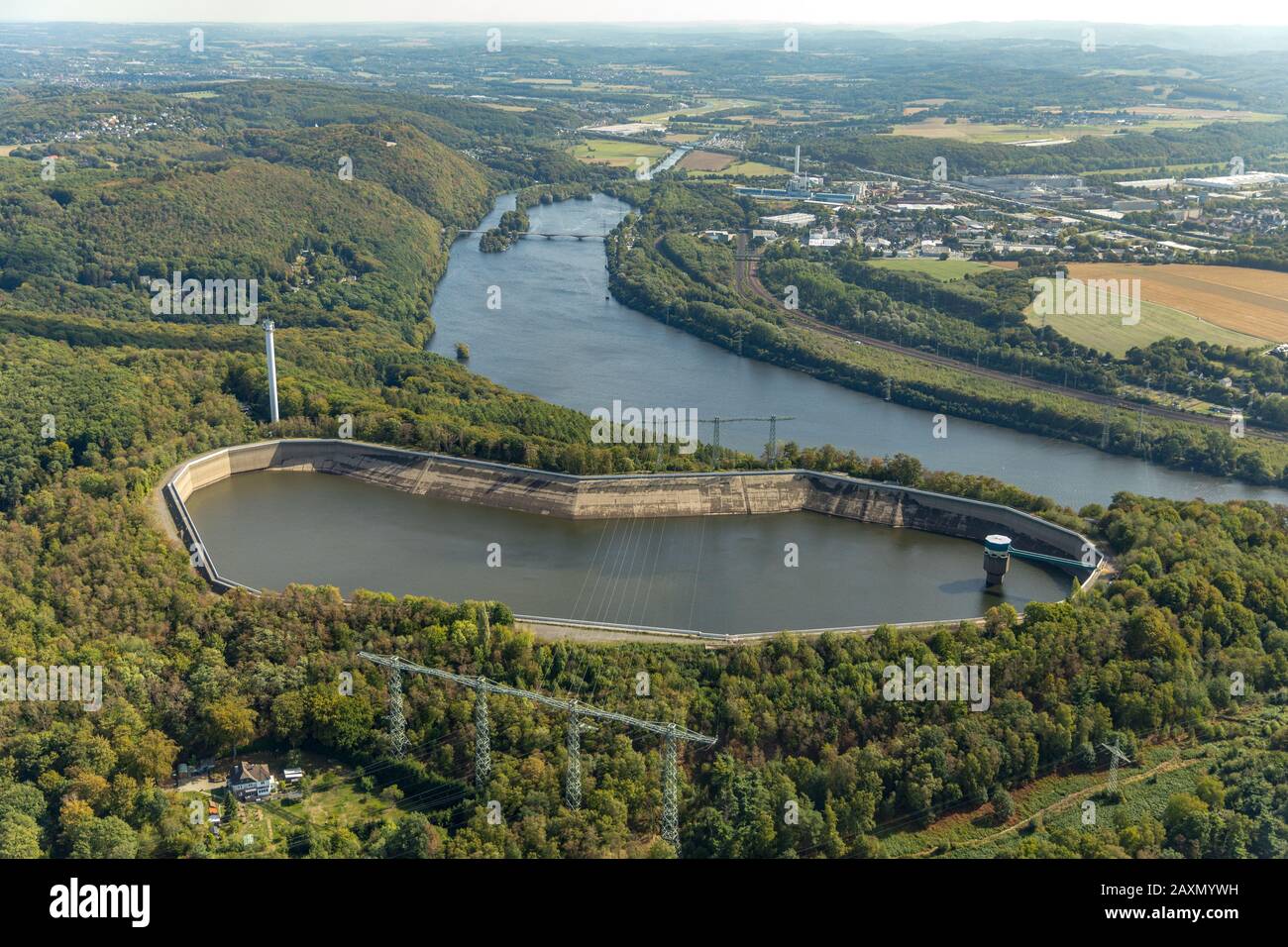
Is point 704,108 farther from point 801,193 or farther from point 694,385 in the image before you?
point 694,385

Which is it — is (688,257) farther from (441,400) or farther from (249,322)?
(441,400)

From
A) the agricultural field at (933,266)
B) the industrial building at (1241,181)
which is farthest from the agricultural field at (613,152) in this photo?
the industrial building at (1241,181)

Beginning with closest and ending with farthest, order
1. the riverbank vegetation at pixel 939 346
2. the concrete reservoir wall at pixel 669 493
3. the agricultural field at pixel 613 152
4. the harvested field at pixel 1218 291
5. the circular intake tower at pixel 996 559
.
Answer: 1. the circular intake tower at pixel 996 559
2. the concrete reservoir wall at pixel 669 493
3. the riverbank vegetation at pixel 939 346
4. the harvested field at pixel 1218 291
5. the agricultural field at pixel 613 152

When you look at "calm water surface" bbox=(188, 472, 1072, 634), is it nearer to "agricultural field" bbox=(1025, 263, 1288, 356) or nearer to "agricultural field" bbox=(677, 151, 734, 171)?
"agricultural field" bbox=(1025, 263, 1288, 356)

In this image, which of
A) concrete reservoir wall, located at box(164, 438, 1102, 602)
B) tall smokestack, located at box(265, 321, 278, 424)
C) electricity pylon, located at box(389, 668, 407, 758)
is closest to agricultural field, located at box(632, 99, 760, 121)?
tall smokestack, located at box(265, 321, 278, 424)

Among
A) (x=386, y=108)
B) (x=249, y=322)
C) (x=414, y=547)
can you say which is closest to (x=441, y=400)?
(x=414, y=547)

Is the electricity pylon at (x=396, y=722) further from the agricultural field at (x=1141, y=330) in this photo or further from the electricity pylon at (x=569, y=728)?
the agricultural field at (x=1141, y=330)
